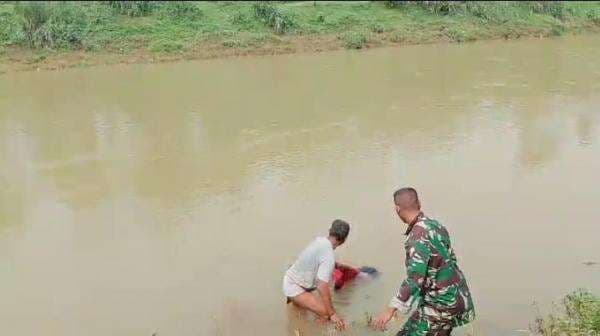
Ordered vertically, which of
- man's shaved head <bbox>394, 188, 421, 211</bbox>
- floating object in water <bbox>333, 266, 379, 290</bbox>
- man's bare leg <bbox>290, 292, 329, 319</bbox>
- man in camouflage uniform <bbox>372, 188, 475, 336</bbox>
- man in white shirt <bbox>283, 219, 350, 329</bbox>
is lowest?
floating object in water <bbox>333, 266, 379, 290</bbox>

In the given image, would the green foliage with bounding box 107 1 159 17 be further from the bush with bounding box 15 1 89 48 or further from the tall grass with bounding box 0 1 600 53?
the bush with bounding box 15 1 89 48

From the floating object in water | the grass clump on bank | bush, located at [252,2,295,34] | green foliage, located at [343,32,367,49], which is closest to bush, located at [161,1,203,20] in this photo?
bush, located at [252,2,295,34]

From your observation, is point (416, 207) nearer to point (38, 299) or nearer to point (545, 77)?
point (38, 299)

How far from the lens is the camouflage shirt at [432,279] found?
380cm

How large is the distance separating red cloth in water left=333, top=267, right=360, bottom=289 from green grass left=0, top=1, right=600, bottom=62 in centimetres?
1366

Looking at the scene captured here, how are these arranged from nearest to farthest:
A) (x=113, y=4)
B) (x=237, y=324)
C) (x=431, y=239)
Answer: (x=431, y=239) < (x=237, y=324) < (x=113, y=4)

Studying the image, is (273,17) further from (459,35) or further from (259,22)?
(459,35)

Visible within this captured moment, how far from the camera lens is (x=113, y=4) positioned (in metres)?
20.0

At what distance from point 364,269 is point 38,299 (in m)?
2.58

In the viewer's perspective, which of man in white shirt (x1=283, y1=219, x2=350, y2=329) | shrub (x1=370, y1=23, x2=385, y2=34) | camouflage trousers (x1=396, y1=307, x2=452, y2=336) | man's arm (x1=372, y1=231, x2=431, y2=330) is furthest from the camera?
shrub (x1=370, y1=23, x2=385, y2=34)

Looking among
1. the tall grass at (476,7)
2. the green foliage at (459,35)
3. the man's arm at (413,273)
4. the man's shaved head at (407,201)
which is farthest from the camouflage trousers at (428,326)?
the tall grass at (476,7)

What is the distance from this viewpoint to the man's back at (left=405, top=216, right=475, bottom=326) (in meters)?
3.79

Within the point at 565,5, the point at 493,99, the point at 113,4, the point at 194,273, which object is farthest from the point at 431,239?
the point at 565,5

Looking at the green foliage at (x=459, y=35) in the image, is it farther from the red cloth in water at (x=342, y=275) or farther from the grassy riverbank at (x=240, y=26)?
the red cloth in water at (x=342, y=275)
